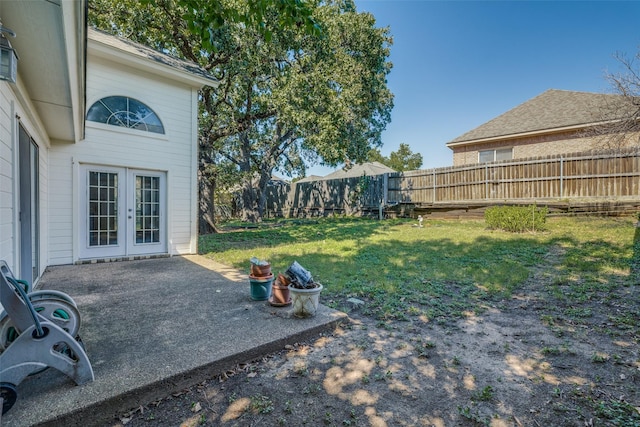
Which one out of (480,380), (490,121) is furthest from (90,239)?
(490,121)

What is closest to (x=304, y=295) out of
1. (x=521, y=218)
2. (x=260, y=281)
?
(x=260, y=281)

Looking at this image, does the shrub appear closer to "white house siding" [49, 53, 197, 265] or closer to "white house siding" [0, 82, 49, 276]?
"white house siding" [49, 53, 197, 265]

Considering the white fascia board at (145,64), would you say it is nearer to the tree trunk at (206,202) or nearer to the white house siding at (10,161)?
the white house siding at (10,161)

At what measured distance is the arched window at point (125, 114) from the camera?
19.8ft

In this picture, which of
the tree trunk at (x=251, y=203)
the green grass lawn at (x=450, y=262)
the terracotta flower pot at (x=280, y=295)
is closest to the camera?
the terracotta flower pot at (x=280, y=295)

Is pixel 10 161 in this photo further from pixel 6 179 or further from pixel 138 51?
pixel 138 51

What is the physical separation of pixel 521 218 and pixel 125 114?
31.1 feet

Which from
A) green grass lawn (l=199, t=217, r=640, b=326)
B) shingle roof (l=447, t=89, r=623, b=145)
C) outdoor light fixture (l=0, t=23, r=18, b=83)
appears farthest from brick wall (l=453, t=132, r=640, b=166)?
outdoor light fixture (l=0, t=23, r=18, b=83)

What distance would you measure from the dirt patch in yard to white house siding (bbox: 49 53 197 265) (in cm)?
527

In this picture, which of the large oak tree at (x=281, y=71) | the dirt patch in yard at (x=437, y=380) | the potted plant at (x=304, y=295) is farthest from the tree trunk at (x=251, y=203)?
the dirt patch in yard at (x=437, y=380)

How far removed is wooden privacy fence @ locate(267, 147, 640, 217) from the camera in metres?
9.27

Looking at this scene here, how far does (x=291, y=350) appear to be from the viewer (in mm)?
2682

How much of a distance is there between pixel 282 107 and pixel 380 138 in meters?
6.75

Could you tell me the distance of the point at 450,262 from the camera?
5629 millimetres
